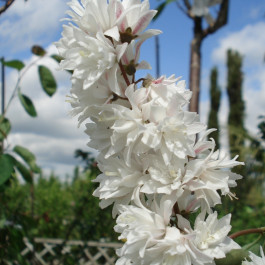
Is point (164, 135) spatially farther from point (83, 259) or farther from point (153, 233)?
point (83, 259)

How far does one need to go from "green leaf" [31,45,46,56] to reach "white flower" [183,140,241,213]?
1.07 meters

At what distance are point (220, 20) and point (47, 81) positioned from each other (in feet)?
5.31

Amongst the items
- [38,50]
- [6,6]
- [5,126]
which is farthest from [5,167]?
[38,50]

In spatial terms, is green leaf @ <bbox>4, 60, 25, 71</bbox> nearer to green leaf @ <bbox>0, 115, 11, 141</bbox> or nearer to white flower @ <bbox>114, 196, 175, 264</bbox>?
green leaf @ <bbox>0, 115, 11, 141</bbox>

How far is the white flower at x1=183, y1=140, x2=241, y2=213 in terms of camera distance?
2.23 feet

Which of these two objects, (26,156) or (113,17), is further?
(26,156)

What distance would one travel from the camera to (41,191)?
5.54 metres

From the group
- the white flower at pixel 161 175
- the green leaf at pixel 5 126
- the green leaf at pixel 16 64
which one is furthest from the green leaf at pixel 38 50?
the white flower at pixel 161 175

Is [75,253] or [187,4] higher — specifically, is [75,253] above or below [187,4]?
below

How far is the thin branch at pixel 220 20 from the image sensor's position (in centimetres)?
269

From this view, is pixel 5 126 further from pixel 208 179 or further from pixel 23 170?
pixel 208 179

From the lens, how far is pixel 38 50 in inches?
63.4

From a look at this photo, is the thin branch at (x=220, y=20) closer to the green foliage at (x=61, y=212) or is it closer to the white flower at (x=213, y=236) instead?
the green foliage at (x=61, y=212)

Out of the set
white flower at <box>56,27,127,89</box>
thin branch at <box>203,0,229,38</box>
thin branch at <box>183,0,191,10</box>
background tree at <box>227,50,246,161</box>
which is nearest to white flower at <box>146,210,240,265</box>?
white flower at <box>56,27,127,89</box>
